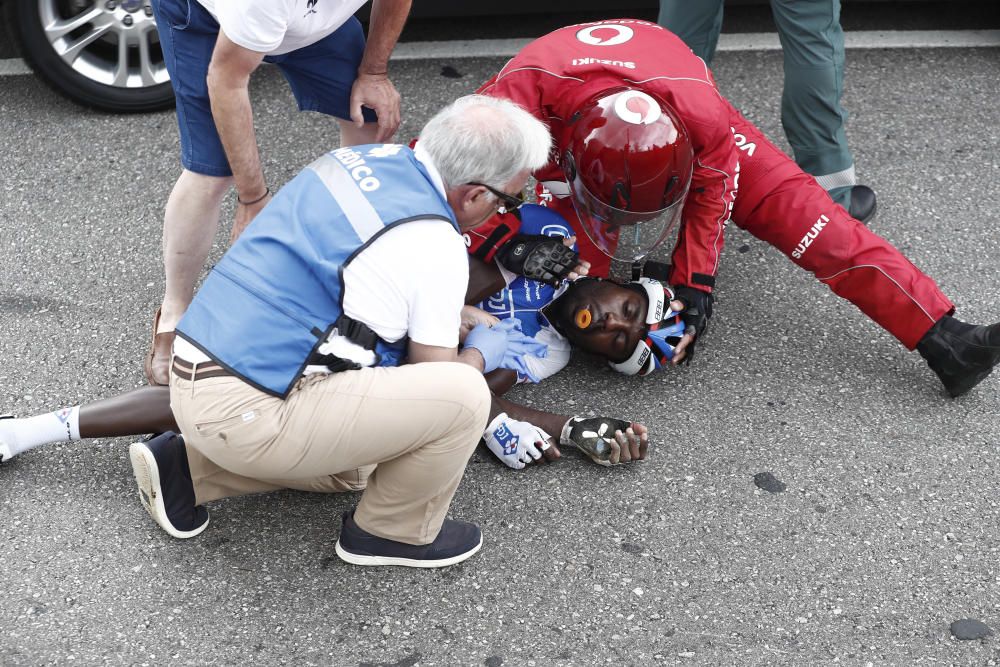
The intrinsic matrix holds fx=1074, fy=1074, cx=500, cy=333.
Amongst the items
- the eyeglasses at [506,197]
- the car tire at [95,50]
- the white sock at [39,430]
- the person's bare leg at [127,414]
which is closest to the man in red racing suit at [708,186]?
the eyeglasses at [506,197]

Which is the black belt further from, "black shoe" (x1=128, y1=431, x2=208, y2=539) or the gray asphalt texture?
the gray asphalt texture

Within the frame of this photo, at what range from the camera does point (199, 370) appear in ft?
7.52

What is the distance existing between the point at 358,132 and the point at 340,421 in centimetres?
123

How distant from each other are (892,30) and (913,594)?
316 centimetres

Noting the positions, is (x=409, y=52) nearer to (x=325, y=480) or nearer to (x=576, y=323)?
(x=576, y=323)

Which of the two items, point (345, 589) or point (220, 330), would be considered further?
point (345, 589)

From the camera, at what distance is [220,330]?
227 cm

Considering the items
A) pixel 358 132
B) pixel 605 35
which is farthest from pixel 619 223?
pixel 358 132

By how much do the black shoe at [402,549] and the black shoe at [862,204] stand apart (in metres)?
1.99

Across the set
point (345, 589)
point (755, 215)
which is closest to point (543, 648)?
point (345, 589)

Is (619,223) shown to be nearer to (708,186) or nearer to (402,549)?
(708,186)

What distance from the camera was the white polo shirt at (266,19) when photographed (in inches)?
95.3

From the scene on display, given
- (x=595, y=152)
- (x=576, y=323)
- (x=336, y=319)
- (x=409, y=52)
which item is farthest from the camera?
(x=409, y=52)

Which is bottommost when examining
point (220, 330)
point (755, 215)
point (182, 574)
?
point (182, 574)
